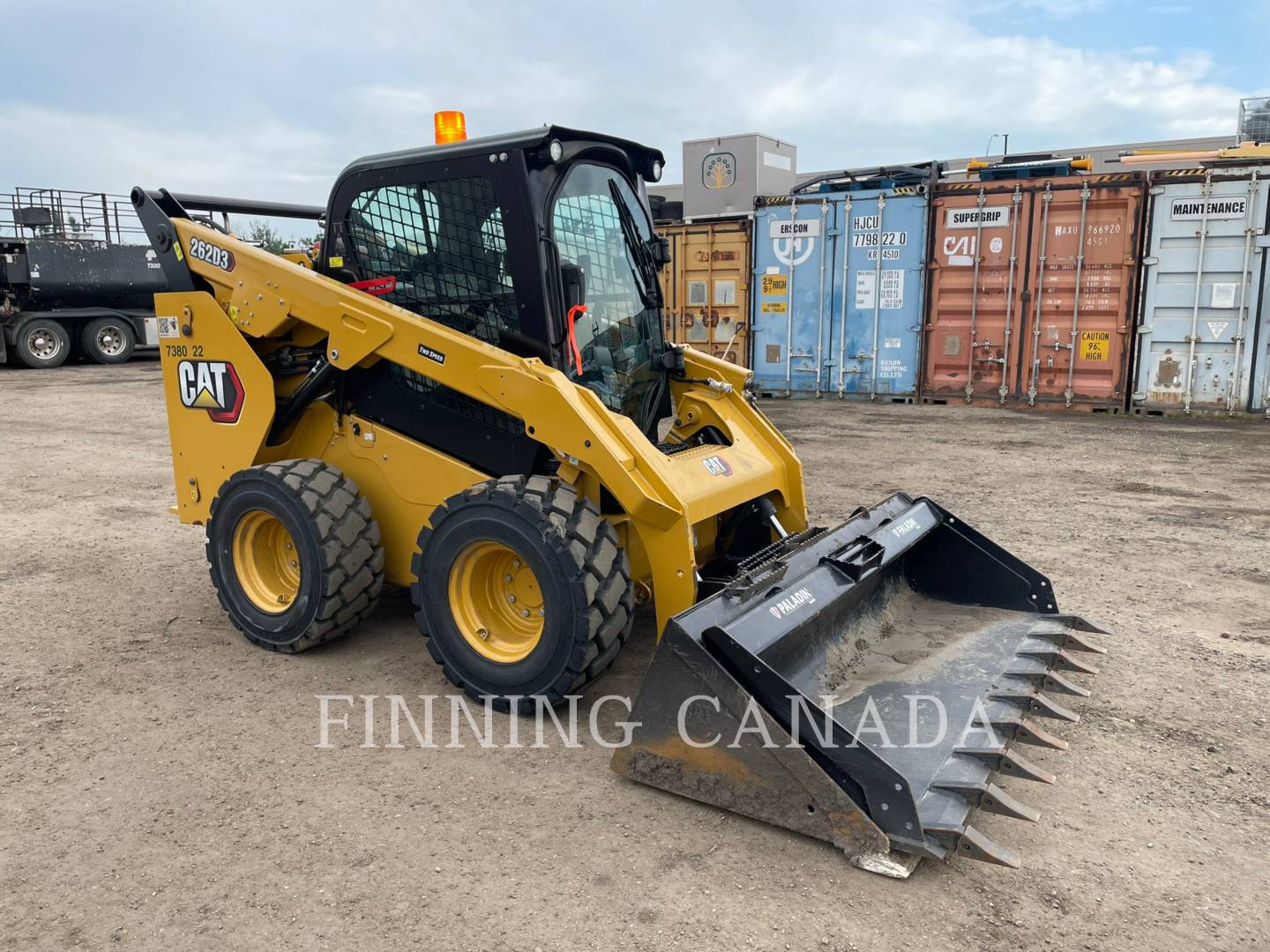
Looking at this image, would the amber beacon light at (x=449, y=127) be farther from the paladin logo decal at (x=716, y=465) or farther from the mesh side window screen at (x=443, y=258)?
the paladin logo decal at (x=716, y=465)

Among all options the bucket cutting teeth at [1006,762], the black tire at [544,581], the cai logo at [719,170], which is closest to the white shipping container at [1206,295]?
the cai logo at [719,170]

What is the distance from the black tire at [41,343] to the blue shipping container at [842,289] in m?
13.8

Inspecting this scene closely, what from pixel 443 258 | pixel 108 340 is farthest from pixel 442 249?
pixel 108 340

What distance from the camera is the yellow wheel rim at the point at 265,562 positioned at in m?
4.18

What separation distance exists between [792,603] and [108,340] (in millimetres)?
19885

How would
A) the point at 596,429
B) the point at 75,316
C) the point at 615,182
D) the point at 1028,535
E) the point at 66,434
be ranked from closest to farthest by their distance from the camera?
the point at 596,429 → the point at 615,182 → the point at 1028,535 → the point at 66,434 → the point at 75,316

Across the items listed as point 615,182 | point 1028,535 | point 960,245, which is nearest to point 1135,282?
point 960,245

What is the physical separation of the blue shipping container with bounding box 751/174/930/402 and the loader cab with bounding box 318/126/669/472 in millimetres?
8449

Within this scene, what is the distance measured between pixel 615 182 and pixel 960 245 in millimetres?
8741

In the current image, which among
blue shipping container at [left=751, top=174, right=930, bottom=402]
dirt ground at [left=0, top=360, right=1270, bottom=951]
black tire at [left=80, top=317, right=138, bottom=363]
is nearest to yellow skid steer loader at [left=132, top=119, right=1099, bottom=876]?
dirt ground at [left=0, top=360, right=1270, bottom=951]

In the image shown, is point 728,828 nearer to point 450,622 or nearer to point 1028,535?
point 450,622

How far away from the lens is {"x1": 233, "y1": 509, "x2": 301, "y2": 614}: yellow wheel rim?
4184 mm

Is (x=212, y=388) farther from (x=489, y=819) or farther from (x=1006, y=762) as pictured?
(x=1006, y=762)

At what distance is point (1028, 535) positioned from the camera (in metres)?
6.07
